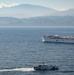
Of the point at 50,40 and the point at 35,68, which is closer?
the point at 35,68

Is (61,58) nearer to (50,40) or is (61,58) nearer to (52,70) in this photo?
(52,70)

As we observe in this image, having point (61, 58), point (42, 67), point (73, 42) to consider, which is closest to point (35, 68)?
point (42, 67)

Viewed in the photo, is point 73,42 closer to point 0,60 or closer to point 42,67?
point 0,60

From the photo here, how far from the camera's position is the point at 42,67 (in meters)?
79.1

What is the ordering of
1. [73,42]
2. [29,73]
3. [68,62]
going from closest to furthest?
1. [29,73]
2. [68,62]
3. [73,42]

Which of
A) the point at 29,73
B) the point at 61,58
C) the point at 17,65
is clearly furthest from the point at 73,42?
the point at 29,73

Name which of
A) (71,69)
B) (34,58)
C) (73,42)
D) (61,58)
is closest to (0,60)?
(34,58)

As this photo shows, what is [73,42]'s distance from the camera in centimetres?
16075

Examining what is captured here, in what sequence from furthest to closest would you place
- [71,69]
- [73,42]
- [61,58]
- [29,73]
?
[73,42]
[61,58]
[71,69]
[29,73]

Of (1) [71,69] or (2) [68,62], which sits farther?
(2) [68,62]

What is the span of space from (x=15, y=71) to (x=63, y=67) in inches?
506

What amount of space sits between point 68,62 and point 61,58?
8.43m

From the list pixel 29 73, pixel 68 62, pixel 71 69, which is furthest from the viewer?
pixel 68 62

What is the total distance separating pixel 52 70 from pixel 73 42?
82816 mm
